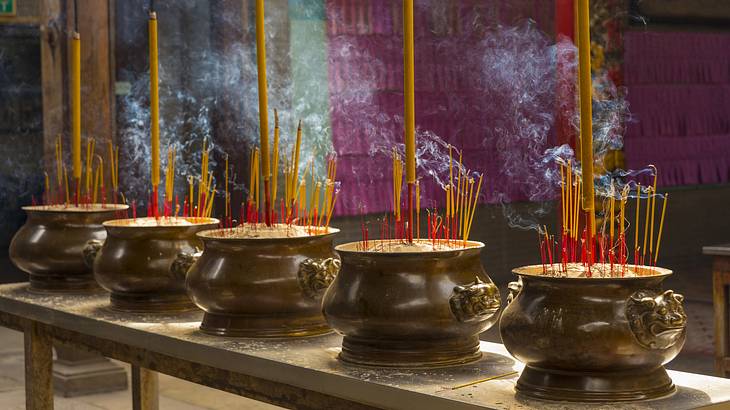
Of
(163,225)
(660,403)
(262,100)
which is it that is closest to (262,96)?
(262,100)

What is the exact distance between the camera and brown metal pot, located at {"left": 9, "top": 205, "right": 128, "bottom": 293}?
2430 mm

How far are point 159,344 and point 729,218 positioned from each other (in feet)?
7.57

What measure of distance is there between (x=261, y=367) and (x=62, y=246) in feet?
2.86

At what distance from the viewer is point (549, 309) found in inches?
55.4

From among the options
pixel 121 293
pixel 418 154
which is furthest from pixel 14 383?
pixel 121 293

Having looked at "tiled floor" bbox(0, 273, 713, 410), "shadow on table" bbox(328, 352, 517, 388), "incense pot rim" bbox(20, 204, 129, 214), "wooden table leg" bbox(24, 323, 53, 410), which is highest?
"incense pot rim" bbox(20, 204, 129, 214)

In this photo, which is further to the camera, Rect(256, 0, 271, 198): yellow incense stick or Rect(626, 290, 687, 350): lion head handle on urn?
Rect(256, 0, 271, 198): yellow incense stick

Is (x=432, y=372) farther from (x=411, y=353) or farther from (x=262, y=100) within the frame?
(x=262, y=100)

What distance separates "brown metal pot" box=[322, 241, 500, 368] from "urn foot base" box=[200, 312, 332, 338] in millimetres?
251

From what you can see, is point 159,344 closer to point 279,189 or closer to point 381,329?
point 381,329

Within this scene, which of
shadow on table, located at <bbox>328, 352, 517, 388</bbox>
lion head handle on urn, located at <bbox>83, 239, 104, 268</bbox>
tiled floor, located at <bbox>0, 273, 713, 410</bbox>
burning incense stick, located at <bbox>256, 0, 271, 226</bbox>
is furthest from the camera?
tiled floor, located at <bbox>0, 273, 713, 410</bbox>

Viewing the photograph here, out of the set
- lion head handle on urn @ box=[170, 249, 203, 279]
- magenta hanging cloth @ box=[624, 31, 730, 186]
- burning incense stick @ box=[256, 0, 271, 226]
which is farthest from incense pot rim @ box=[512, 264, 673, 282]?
magenta hanging cloth @ box=[624, 31, 730, 186]

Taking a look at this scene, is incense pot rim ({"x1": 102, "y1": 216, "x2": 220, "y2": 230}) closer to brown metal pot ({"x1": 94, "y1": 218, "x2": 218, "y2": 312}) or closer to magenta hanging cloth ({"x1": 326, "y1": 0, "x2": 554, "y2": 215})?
brown metal pot ({"x1": 94, "y1": 218, "x2": 218, "y2": 312})

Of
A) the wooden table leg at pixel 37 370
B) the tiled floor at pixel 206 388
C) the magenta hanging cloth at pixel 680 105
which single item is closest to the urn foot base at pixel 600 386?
the wooden table leg at pixel 37 370
